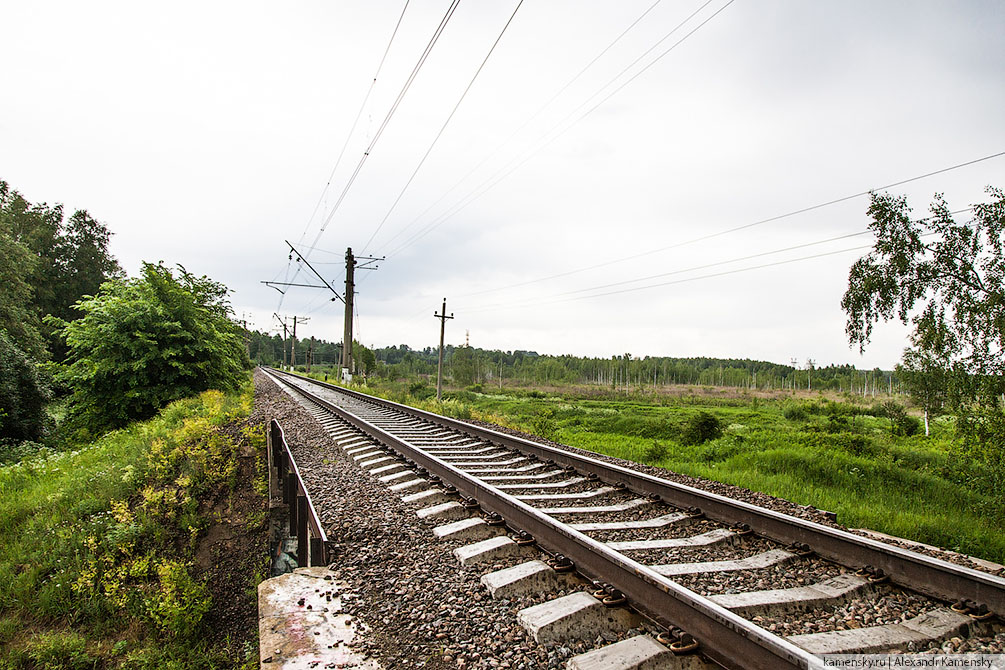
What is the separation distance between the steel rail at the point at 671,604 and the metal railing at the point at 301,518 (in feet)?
5.13

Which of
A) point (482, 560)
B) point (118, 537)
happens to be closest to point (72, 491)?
point (118, 537)

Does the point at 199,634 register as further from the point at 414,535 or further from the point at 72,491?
the point at 72,491

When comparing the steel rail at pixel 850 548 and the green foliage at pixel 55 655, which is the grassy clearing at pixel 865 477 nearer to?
the steel rail at pixel 850 548

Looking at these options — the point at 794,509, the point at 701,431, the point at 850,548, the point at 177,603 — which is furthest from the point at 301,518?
the point at 701,431

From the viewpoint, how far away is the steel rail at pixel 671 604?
2307mm

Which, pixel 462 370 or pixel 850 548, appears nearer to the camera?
pixel 850 548

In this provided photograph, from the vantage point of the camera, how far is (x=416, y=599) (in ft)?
11.4

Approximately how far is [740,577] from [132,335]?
16388 millimetres

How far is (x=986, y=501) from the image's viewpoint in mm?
7117

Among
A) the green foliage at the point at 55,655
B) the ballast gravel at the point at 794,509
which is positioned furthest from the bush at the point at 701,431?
the green foliage at the point at 55,655

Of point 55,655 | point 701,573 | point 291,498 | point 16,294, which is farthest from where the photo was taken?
point 16,294

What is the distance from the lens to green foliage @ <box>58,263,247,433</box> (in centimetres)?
1462

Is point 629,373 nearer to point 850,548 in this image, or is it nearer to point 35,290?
point 35,290

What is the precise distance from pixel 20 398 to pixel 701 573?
22068 mm
